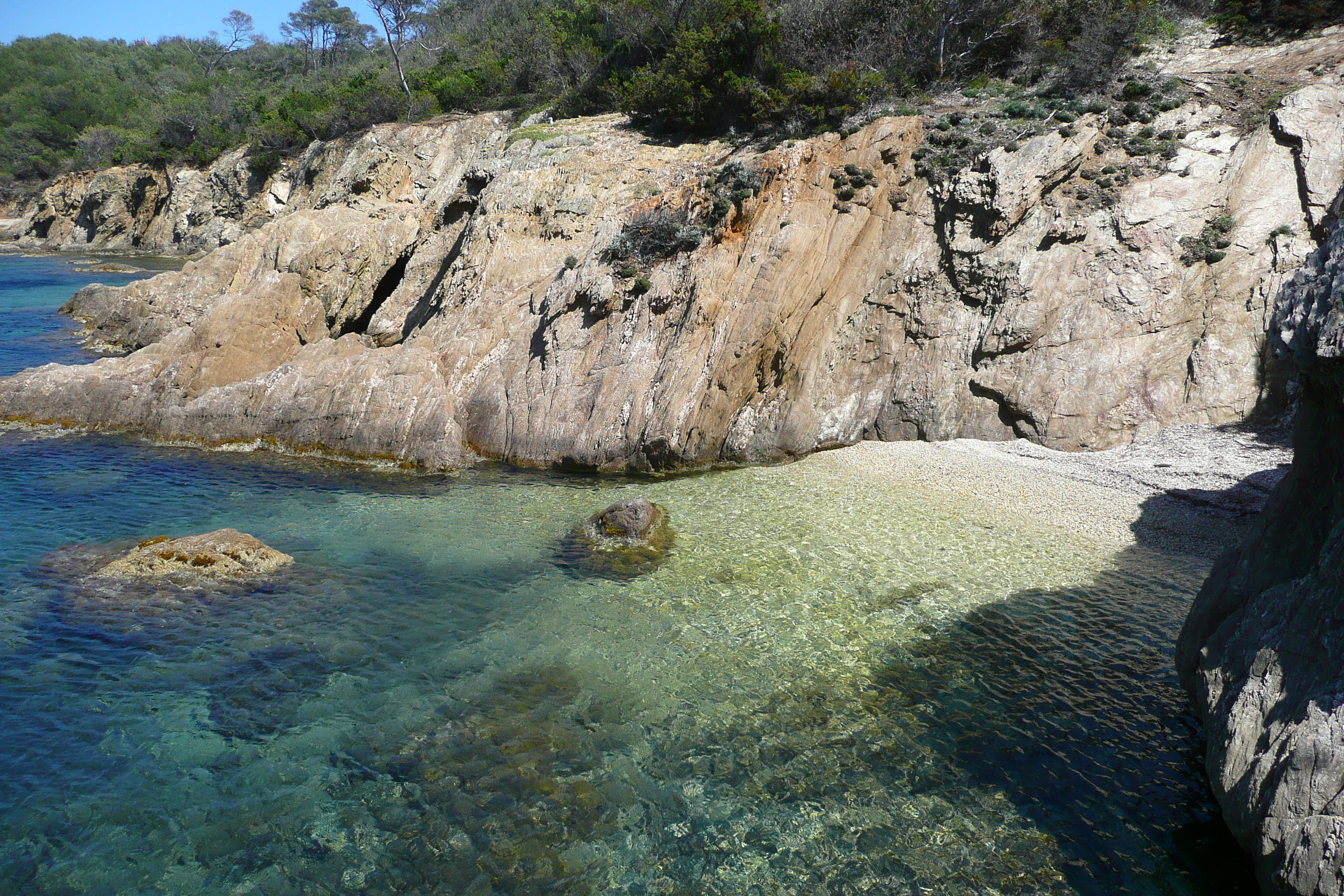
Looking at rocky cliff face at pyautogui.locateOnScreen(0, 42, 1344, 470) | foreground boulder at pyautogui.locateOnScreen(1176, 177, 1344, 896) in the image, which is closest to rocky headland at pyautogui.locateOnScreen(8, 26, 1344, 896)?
rocky cliff face at pyautogui.locateOnScreen(0, 42, 1344, 470)

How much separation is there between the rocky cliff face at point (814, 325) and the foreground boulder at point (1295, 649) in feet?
35.3

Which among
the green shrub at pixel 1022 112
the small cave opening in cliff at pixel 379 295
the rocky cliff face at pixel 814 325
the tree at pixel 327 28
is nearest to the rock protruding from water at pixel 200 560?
the rocky cliff face at pixel 814 325

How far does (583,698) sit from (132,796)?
4.60 meters

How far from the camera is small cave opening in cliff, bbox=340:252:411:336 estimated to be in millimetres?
26047

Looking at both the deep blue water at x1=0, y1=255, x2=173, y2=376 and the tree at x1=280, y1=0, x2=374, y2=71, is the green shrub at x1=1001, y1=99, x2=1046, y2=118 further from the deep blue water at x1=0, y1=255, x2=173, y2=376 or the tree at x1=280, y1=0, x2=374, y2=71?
the tree at x1=280, y1=0, x2=374, y2=71

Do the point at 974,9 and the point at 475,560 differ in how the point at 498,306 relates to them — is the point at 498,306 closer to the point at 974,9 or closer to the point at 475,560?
the point at 475,560

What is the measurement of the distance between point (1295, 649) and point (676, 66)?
2676cm

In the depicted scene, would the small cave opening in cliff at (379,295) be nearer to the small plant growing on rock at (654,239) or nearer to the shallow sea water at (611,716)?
the small plant growing on rock at (654,239)

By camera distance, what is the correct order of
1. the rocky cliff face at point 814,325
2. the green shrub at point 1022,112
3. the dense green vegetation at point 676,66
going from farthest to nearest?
the dense green vegetation at point 676,66 → the green shrub at point 1022,112 → the rocky cliff face at point 814,325

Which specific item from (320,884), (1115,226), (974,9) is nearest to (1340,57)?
(1115,226)

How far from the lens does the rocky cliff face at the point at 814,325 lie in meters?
17.8

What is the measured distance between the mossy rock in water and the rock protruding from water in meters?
4.84

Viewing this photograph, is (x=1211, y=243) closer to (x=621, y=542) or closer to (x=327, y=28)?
(x=621, y=542)

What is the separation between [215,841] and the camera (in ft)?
23.0
